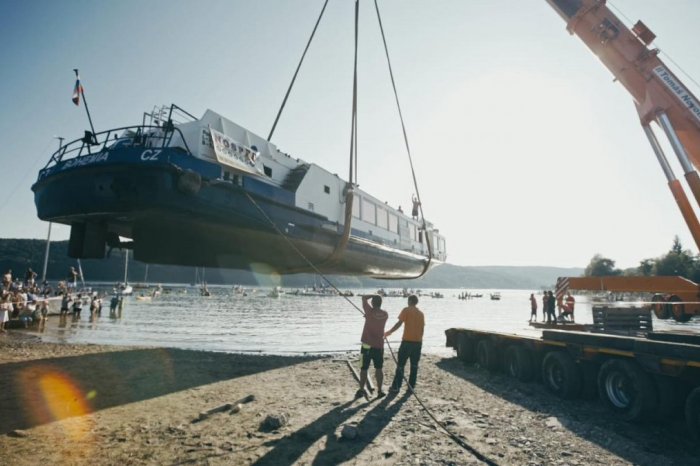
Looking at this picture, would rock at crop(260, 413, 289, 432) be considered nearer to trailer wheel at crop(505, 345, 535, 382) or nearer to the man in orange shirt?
the man in orange shirt

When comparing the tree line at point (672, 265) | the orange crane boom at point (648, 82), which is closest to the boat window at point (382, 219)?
the orange crane boom at point (648, 82)

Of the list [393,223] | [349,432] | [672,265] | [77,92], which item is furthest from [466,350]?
[672,265]

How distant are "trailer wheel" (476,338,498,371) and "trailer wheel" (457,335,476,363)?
0.89 feet

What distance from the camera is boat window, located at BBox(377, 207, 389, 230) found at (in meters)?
14.2

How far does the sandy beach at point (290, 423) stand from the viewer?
4.42m

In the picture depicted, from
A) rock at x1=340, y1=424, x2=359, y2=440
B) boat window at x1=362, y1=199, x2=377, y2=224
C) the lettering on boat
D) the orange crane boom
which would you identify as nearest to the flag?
the lettering on boat

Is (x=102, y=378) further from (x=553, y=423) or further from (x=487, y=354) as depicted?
(x=487, y=354)

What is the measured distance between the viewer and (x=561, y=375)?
7.22 meters

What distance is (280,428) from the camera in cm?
532

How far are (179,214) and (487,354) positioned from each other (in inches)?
336

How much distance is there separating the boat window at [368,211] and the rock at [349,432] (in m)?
8.70

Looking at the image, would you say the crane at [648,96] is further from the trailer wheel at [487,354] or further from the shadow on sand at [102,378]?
the shadow on sand at [102,378]

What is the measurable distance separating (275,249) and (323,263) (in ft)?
6.00

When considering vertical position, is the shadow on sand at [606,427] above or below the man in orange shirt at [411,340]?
below
